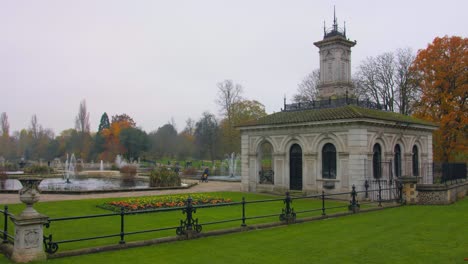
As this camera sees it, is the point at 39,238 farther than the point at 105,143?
No

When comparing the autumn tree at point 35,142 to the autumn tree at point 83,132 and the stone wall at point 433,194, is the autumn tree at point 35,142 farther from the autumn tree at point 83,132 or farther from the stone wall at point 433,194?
the stone wall at point 433,194

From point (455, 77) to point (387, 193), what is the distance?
614 inches

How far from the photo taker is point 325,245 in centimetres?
1132

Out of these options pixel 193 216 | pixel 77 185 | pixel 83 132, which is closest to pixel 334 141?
pixel 193 216

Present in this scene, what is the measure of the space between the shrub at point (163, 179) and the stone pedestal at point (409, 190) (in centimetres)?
1693

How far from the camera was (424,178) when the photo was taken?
1133 inches

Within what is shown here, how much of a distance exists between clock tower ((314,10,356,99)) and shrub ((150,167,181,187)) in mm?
12556

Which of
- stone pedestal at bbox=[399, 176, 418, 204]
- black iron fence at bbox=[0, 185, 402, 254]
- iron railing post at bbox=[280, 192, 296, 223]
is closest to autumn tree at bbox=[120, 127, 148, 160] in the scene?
black iron fence at bbox=[0, 185, 402, 254]

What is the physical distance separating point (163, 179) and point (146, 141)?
1754 inches

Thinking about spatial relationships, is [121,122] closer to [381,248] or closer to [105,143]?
[105,143]

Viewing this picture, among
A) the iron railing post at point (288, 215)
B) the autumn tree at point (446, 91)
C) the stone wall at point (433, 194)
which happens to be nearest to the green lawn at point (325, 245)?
the iron railing post at point (288, 215)

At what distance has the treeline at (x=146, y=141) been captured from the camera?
6231 cm

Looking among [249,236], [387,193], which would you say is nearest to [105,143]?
[387,193]

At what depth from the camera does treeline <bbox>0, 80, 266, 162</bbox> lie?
62.3 meters
